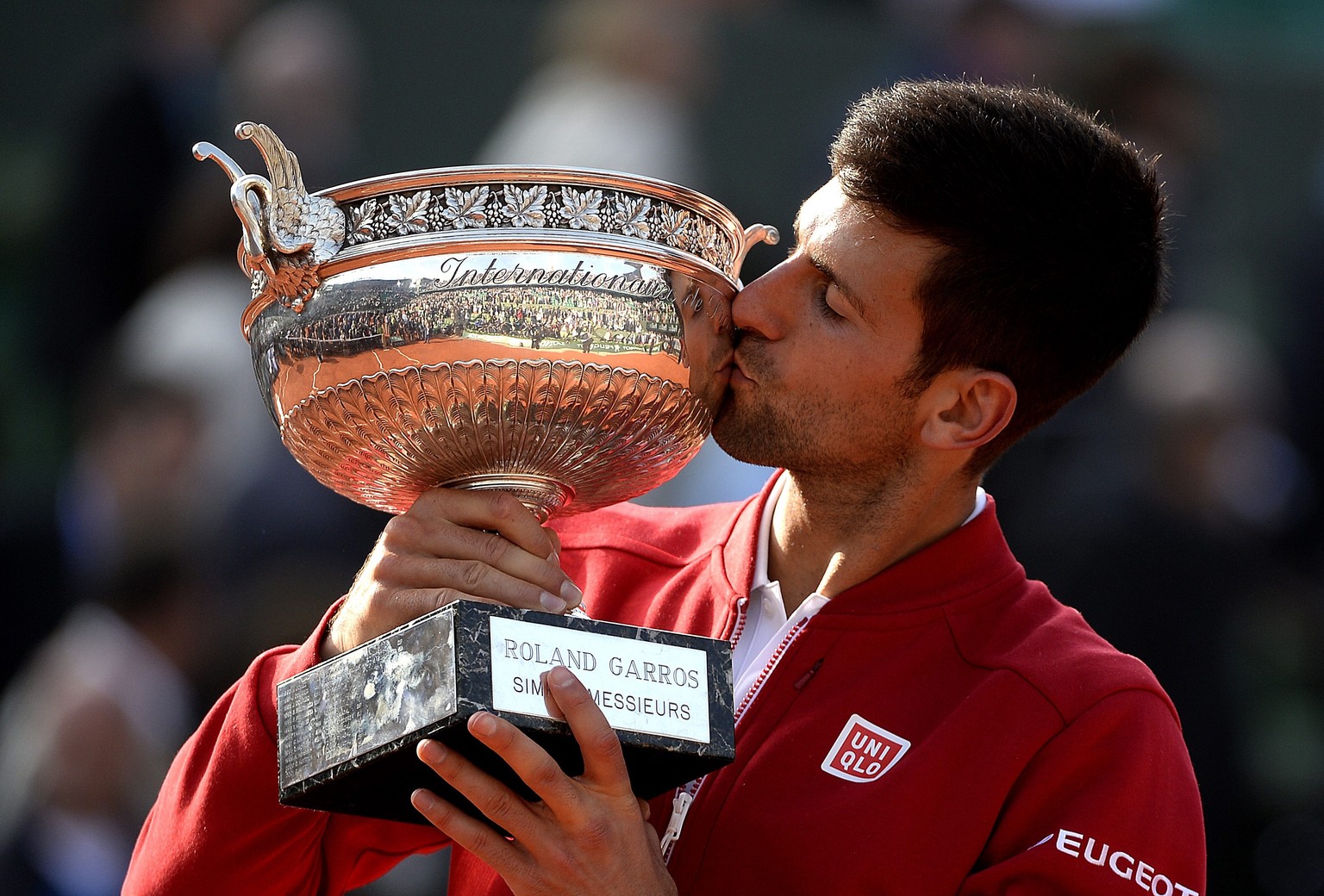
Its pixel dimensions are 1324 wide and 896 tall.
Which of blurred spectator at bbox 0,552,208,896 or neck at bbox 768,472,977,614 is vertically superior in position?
blurred spectator at bbox 0,552,208,896

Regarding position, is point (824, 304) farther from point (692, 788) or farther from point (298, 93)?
point (298, 93)

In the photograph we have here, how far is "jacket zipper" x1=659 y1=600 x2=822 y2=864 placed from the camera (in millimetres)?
2646

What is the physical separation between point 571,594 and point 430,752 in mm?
311

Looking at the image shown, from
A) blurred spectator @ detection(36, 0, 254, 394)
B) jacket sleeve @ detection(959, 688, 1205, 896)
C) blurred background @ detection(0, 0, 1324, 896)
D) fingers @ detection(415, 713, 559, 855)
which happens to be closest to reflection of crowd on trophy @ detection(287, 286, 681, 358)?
fingers @ detection(415, 713, 559, 855)

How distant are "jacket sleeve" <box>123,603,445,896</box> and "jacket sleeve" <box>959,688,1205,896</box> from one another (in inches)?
36.9

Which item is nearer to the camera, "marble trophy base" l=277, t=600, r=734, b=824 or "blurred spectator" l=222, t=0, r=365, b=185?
"marble trophy base" l=277, t=600, r=734, b=824

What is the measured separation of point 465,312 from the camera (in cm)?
233

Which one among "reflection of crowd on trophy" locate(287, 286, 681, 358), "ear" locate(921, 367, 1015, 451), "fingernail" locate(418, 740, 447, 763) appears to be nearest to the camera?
"fingernail" locate(418, 740, 447, 763)

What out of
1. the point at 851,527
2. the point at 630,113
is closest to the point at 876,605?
the point at 851,527

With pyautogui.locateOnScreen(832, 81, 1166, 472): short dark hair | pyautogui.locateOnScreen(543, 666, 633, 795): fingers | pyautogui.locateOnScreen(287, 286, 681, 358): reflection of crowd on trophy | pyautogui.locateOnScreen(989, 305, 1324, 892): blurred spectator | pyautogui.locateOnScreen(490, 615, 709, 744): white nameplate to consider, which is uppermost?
pyautogui.locateOnScreen(989, 305, 1324, 892): blurred spectator

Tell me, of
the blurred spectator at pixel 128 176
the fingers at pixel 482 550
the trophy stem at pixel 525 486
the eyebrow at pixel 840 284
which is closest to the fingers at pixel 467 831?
the fingers at pixel 482 550

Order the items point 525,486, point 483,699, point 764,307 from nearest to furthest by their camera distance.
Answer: point 483,699 → point 525,486 → point 764,307

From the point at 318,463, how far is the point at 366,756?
44 cm

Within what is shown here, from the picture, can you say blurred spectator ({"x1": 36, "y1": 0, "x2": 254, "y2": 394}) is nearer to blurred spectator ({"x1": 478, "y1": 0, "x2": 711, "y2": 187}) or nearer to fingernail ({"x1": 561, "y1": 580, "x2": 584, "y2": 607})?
blurred spectator ({"x1": 478, "y1": 0, "x2": 711, "y2": 187})
